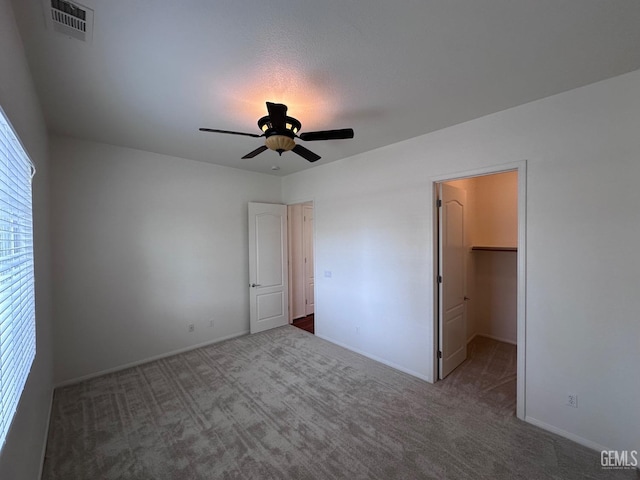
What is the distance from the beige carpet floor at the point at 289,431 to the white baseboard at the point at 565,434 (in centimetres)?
6

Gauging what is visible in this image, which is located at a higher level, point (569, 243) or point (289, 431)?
point (569, 243)

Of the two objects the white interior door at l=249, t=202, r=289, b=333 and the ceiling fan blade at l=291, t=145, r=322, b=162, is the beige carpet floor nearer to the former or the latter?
the white interior door at l=249, t=202, r=289, b=333

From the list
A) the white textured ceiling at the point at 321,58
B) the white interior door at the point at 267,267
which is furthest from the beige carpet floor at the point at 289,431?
the white textured ceiling at the point at 321,58

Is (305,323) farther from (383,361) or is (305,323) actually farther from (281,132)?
(281,132)

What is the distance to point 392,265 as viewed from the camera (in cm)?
321

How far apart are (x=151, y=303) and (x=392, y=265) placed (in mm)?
3170

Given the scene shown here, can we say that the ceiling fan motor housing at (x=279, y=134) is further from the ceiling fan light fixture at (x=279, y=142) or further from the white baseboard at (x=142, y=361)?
the white baseboard at (x=142, y=361)

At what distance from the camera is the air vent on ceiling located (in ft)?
4.23

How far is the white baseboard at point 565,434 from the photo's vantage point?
1.94 meters

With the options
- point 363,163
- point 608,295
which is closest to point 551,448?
point 608,295

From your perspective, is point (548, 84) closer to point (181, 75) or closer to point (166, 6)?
point (166, 6)

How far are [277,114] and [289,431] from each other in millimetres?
2500

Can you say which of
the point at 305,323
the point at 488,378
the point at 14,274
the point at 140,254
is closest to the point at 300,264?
the point at 305,323

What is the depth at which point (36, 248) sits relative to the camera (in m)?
1.88
